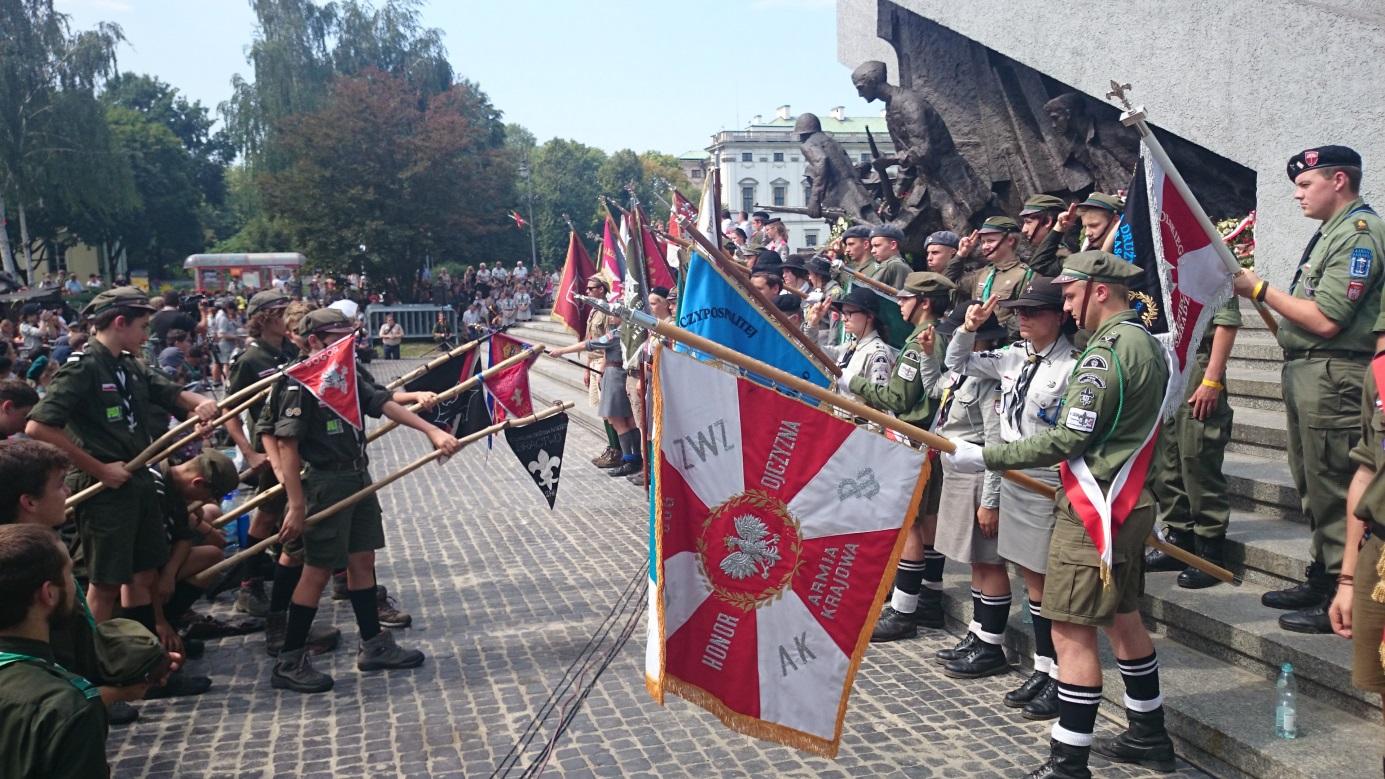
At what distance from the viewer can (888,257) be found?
8.01m

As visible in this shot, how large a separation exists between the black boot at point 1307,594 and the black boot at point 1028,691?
122 cm

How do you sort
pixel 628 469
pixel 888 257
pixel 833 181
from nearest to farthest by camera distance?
pixel 888 257, pixel 628 469, pixel 833 181

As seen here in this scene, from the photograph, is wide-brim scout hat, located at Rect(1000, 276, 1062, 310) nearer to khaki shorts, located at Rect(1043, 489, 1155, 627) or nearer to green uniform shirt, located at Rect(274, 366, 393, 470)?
khaki shorts, located at Rect(1043, 489, 1155, 627)

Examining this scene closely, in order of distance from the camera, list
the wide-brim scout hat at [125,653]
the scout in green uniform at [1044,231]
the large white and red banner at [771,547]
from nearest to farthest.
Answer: the wide-brim scout hat at [125,653], the large white and red banner at [771,547], the scout in green uniform at [1044,231]

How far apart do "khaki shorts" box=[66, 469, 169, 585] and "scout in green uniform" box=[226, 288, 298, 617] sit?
1.08m

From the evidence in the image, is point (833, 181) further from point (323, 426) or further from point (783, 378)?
point (783, 378)

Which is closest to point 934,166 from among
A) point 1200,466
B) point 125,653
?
point 1200,466

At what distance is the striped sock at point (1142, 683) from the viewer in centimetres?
444

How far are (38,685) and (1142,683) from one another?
4016mm

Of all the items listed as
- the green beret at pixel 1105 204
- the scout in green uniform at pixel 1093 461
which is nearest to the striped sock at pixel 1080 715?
Result: the scout in green uniform at pixel 1093 461

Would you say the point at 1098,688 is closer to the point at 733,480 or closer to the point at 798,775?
the point at 798,775

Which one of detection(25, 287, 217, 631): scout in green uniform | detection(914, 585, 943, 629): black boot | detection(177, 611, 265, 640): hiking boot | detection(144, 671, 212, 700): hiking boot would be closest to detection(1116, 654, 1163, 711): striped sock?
detection(914, 585, 943, 629): black boot

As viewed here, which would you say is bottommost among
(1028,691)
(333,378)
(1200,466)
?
(1028,691)

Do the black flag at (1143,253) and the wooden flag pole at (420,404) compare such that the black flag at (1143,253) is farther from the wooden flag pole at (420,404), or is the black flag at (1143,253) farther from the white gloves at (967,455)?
the wooden flag pole at (420,404)
